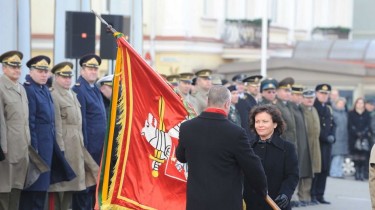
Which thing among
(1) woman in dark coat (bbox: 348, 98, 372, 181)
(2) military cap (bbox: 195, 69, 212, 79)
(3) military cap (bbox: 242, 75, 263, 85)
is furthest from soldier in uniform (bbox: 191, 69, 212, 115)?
(1) woman in dark coat (bbox: 348, 98, 372, 181)

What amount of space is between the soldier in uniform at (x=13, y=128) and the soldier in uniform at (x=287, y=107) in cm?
567

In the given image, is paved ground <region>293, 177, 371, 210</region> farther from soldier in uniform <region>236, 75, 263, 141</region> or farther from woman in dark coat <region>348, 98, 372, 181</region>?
soldier in uniform <region>236, 75, 263, 141</region>

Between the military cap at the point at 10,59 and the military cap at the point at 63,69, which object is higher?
the military cap at the point at 10,59

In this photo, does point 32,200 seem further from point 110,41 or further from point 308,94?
point 308,94

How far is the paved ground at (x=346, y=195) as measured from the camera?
17.5m

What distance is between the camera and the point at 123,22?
1811 centimetres

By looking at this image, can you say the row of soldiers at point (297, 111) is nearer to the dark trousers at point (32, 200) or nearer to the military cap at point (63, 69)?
the military cap at point (63, 69)

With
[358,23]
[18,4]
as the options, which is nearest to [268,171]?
[18,4]

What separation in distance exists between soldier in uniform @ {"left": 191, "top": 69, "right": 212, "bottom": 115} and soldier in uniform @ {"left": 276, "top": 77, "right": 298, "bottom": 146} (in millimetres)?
1195

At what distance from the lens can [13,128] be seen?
463 inches

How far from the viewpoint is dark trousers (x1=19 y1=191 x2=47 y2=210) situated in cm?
1230

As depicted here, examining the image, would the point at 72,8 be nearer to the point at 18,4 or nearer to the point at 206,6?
the point at 18,4

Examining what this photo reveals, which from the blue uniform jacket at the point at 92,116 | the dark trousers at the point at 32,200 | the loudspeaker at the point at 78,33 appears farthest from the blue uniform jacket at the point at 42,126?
the loudspeaker at the point at 78,33

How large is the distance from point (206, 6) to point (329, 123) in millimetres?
19413
